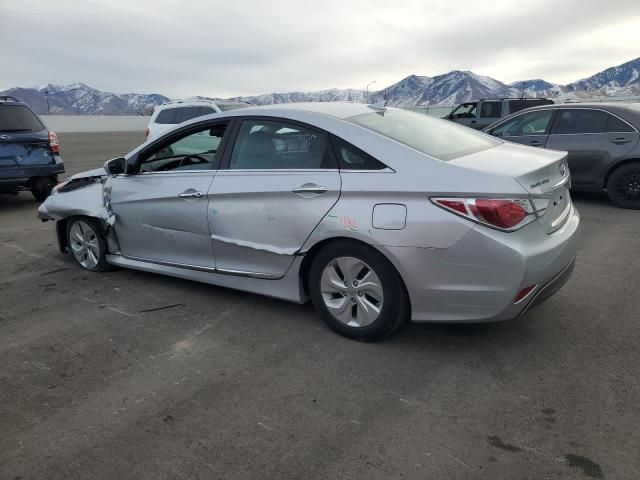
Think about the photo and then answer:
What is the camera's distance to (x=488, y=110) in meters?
16.5

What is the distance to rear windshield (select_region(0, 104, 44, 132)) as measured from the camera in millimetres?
8109

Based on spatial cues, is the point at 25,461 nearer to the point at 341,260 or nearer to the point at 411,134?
the point at 341,260

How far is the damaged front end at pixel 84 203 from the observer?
4.89 metres

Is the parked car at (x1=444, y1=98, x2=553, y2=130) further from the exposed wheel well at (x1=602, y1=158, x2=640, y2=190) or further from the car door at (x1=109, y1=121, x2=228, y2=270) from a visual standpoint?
the car door at (x1=109, y1=121, x2=228, y2=270)

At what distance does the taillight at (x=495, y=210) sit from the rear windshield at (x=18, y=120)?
25.3 ft

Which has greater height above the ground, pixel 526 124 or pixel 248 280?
pixel 526 124

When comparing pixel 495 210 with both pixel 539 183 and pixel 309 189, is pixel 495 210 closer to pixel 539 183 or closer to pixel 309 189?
pixel 539 183

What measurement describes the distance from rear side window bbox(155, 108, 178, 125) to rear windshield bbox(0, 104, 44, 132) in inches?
142

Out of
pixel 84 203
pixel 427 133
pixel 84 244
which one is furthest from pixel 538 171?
pixel 84 244

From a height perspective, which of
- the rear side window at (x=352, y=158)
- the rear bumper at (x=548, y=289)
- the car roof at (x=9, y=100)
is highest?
the car roof at (x=9, y=100)

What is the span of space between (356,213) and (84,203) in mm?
3055

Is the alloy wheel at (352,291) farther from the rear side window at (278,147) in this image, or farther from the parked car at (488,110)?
the parked car at (488,110)

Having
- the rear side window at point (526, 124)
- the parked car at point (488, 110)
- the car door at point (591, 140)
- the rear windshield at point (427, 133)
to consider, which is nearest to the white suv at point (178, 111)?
the rear side window at point (526, 124)

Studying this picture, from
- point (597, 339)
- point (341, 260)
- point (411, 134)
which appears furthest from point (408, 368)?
point (411, 134)
